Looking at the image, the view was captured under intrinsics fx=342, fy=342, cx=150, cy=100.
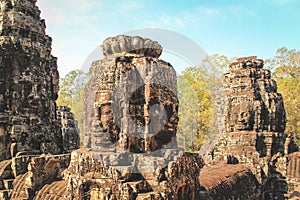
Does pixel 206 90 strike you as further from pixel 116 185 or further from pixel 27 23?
pixel 116 185

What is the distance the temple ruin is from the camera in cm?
499

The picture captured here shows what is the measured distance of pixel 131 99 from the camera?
5.16 m

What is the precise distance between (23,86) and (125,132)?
17.8 feet

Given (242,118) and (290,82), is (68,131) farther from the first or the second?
(290,82)

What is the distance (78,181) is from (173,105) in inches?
73.0

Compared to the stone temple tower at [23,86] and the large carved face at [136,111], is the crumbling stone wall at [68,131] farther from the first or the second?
the large carved face at [136,111]

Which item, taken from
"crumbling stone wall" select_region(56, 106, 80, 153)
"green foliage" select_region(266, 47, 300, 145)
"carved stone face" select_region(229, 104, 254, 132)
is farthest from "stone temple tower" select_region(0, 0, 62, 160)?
"green foliage" select_region(266, 47, 300, 145)

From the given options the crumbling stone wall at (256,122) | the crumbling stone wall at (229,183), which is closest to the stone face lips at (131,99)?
the crumbling stone wall at (229,183)

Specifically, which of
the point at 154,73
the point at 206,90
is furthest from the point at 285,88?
the point at 154,73

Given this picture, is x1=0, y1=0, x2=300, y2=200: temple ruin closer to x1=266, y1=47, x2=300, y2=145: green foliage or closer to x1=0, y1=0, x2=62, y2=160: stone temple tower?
x1=0, y1=0, x2=62, y2=160: stone temple tower

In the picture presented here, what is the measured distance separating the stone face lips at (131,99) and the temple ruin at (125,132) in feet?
0.05

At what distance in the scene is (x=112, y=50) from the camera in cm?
540

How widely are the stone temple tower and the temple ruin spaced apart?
27 mm

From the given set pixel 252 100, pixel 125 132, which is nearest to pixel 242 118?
pixel 252 100
